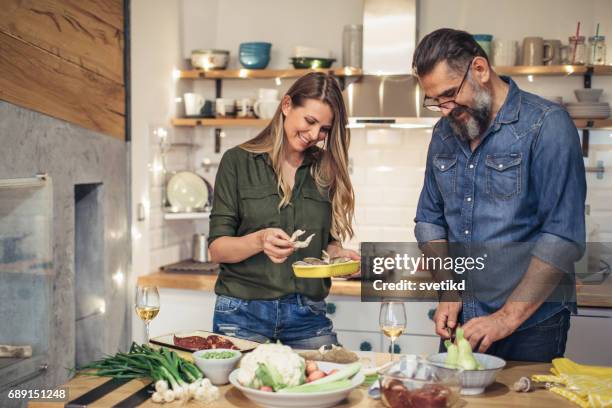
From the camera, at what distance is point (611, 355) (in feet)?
13.0

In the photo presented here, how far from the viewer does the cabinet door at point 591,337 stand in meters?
3.98

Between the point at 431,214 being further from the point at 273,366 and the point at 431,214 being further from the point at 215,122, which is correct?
the point at 215,122

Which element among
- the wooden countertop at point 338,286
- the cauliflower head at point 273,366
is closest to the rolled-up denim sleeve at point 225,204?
the cauliflower head at point 273,366

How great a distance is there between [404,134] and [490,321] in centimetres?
260

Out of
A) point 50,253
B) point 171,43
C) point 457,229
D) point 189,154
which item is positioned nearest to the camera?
point 457,229

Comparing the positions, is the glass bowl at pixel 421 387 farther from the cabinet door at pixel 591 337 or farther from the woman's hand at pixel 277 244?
the cabinet door at pixel 591 337

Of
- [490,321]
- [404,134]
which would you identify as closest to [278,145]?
[490,321]

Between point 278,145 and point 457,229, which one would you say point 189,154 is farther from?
point 457,229

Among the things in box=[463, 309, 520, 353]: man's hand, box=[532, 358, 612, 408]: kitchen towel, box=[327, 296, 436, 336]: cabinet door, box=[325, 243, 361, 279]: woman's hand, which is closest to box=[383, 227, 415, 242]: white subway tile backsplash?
box=[327, 296, 436, 336]: cabinet door

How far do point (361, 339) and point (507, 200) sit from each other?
6.53ft

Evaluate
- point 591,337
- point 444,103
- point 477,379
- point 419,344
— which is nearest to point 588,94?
point 591,337

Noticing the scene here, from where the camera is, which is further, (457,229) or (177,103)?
(177,103)

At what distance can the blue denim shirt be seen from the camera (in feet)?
7.66

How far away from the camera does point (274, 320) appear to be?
2.67 m
